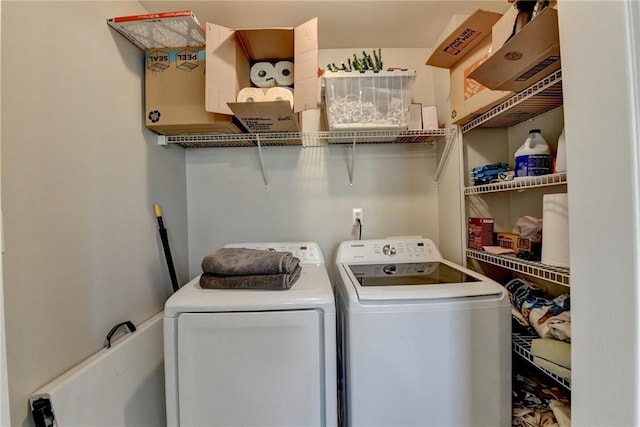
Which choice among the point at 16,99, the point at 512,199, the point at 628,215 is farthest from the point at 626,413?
the point at 16,99

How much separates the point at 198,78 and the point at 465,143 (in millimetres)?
1502

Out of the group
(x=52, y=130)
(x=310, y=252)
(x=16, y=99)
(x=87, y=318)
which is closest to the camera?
(x=16, y=99)

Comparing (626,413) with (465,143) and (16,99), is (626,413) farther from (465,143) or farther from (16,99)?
(16,99)

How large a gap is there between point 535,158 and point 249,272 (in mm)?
1271

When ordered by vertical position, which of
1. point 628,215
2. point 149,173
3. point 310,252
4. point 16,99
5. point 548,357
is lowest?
point 548,357

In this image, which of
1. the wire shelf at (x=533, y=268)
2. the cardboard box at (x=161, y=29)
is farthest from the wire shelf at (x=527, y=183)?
the cardboard box at (x=161, y=29)

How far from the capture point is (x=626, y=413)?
21.7 inches

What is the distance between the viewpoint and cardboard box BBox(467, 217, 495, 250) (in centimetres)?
153

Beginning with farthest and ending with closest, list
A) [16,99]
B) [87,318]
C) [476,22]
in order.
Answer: [476,22] → [87,318] → [16,99]

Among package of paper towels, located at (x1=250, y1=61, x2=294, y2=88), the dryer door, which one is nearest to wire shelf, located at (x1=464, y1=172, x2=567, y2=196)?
the dryer door

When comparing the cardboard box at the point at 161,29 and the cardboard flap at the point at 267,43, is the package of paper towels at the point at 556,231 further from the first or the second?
the cardboard box at the point at 161,29

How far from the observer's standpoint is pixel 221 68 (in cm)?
139

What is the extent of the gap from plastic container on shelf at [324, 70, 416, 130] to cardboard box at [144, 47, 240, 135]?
57 centimetres

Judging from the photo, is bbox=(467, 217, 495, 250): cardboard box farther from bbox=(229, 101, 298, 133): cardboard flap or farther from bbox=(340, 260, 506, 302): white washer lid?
bbox=(229, 101, 298, 133): cardboard flap
